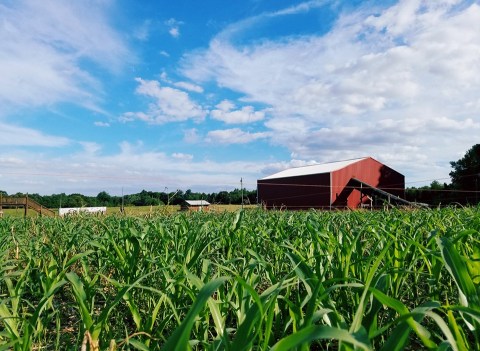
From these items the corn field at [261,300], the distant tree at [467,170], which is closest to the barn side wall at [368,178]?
the distant tree at [467,170]

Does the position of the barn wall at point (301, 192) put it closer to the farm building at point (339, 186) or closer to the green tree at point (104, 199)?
the farm building at point (339, 186)

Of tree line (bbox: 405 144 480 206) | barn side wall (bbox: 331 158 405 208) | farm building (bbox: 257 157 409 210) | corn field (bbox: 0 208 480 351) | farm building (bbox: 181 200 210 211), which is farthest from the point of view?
tree line (bbox: 405 144 480 206)

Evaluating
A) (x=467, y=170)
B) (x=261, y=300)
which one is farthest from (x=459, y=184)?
(x=261, y=300)

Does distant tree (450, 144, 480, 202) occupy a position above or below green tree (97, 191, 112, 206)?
above

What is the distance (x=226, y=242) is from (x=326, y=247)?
34.4 inches

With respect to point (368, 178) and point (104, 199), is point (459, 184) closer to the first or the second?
point (368, 178)

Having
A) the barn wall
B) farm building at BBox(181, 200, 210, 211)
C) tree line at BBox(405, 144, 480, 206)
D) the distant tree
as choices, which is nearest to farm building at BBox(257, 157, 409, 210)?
the barn wall

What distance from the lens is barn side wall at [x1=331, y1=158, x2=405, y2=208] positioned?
27219mm

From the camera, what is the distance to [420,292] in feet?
7.22

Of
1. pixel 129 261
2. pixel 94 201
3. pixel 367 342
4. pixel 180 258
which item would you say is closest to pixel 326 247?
pixel 180 258

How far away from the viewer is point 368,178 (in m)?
30.0

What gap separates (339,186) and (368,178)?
165 inches

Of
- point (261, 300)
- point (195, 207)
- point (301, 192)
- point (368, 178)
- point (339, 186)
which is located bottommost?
point (261, 300)

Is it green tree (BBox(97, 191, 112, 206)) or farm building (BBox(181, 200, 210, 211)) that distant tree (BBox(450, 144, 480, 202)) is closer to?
farm building (BBox(181, 200, 210, 211))
